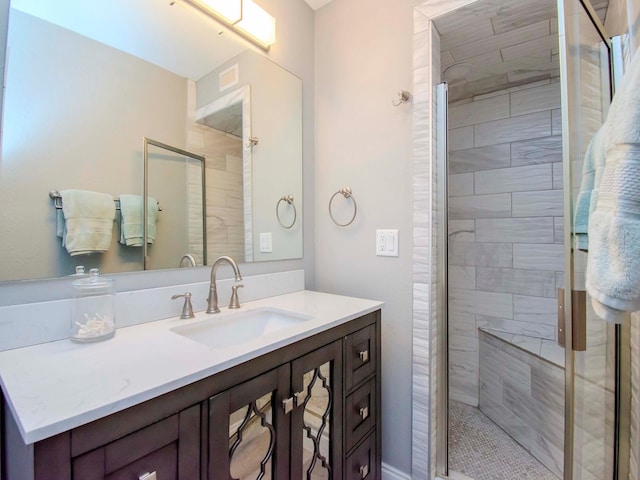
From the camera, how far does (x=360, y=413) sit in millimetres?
1147

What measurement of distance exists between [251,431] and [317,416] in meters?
0.28

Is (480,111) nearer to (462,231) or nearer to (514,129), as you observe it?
(514,129)

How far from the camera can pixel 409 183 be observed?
136 cm

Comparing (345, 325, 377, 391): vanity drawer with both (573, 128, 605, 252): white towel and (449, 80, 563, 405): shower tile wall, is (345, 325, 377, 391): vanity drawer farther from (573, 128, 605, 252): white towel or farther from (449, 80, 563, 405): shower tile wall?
(449, 80, 563, 405): shower tile wall

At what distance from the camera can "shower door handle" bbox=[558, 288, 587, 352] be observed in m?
0.80

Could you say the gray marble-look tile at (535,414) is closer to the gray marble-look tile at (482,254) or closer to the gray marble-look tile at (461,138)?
the gray marble-look tile at (482,254)

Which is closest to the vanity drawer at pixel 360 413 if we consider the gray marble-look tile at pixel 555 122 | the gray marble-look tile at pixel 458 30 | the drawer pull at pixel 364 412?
the drawer pull at pixel 364 412

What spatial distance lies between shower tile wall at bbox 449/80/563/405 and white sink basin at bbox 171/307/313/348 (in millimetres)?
1576

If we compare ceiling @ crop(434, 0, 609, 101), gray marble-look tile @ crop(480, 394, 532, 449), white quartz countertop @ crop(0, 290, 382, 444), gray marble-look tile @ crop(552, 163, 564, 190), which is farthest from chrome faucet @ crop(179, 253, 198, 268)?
gray marble-look tile @ crop(552, 163, 564, 190)

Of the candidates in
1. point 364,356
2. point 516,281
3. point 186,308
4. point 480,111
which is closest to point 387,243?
point 364,356

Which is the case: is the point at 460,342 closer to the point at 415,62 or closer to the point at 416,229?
the point at 416,229

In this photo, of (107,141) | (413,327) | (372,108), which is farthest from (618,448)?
(107,141)

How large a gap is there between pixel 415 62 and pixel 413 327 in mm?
1169

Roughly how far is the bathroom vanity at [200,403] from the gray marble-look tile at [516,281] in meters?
1.35
